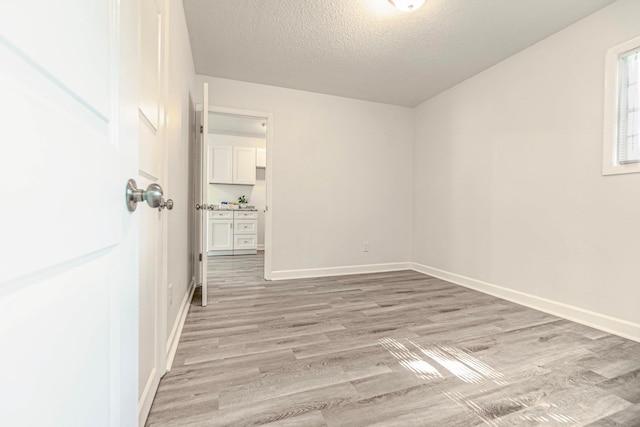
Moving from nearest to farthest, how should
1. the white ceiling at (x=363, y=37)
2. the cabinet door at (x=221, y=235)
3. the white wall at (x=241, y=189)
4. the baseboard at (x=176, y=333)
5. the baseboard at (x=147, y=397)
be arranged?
the baseboard at (x=147, y=397) < the baseboard at (x=176, y=333) < the white ceiling at (x=363, y=37) < the cabinet door at (x=221, y=235) < the white wall at (x=241, y=189)

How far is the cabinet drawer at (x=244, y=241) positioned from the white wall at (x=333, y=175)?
2204 mm

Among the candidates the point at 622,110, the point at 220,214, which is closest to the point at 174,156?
the point at 622,110

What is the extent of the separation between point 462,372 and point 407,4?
2462 mm

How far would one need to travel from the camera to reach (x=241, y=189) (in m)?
5.94

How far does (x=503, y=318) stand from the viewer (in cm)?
220

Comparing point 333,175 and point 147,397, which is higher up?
point 333,175

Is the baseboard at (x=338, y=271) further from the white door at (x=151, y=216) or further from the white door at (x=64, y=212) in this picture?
the white door at (x=64, y=212)

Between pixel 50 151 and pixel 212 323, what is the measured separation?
2.02 metres

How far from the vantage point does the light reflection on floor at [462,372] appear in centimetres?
116

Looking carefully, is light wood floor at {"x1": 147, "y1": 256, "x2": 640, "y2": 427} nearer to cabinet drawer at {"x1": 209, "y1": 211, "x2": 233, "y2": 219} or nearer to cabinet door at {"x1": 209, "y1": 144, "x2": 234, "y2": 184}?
cabinet drawer at {"x1": 209, "y1": 211, "x2": 233, "y2": 219}

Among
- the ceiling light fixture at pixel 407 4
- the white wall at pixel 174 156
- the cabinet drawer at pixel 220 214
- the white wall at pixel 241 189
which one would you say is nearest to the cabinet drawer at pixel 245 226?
the cabinet drawer at pixel 220 214

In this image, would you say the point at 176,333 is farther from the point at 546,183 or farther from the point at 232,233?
the point at 232,233

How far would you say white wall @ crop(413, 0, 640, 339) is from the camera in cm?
197

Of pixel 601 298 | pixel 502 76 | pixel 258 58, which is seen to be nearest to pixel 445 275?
pixel 601 298
